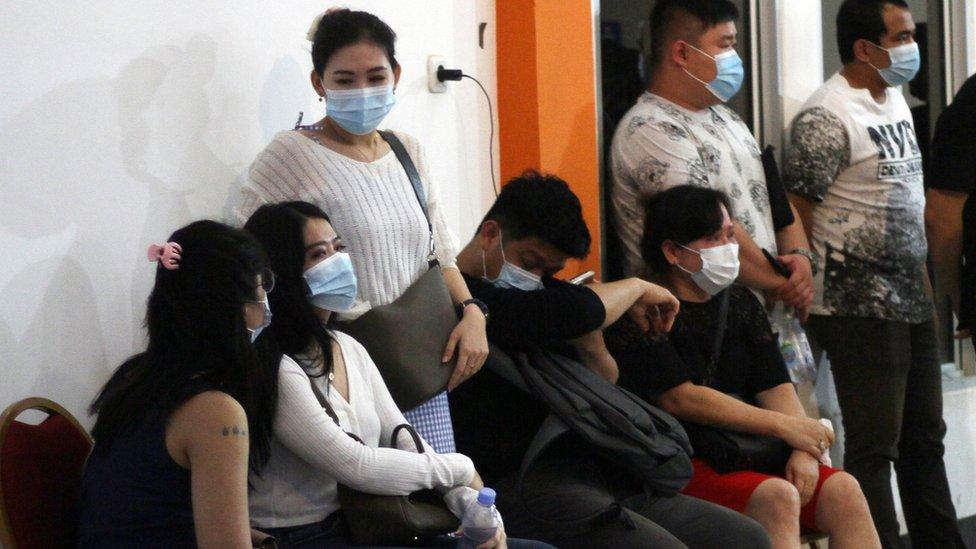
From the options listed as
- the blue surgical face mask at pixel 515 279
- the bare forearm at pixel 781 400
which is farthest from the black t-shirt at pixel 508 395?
the bare forearm at pixel 781 400

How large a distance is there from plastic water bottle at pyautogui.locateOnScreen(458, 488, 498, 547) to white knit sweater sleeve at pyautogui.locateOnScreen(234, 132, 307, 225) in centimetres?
83

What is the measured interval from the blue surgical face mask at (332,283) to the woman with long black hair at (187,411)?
293mm

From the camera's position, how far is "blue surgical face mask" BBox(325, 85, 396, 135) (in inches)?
116

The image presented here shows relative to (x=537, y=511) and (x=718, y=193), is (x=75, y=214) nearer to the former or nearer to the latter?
(x=537, y=511)

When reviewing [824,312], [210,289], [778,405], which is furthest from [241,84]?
[824,312]

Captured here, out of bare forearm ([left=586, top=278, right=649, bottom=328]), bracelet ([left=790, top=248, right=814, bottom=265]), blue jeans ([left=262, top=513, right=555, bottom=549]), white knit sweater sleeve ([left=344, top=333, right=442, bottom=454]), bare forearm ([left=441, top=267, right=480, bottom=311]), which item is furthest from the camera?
bracelet ([left=790, top=248, right=814, bottom=265])

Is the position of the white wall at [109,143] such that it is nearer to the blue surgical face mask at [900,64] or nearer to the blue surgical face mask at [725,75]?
the blue surgical face mask at [725,75]

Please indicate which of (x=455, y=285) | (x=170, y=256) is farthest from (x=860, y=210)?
(x=170, y=256)

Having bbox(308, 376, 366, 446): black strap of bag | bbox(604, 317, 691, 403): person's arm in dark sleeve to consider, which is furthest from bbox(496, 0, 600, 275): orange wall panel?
bbox(308, 376, 366, 446): black strap of bag

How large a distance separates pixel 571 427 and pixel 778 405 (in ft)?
2.70

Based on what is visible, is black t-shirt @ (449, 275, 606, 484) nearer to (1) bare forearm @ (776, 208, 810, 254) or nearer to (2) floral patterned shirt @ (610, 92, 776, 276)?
(2) floral patterned shirt @ (610, 92, 776, 276)

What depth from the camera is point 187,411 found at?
216 centimetres

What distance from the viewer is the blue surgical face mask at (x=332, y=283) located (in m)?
2.63

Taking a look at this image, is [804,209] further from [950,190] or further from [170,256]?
[170,256]
